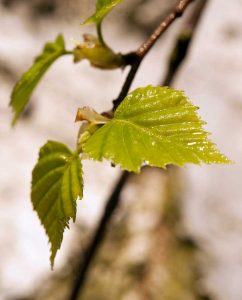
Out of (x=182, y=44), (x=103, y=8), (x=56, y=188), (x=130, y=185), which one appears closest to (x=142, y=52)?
(x=103, y=8)

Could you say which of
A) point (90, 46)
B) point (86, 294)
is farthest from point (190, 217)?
point (90, 46)

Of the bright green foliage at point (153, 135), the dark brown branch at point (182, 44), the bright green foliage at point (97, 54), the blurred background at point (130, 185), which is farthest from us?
the blurred background at point (130, 185)

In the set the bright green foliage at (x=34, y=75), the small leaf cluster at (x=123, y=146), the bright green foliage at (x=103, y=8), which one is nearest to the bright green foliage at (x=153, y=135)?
the small leaf cluster at (x=123, y=146)

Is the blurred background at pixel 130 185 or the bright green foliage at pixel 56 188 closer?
the bright green foliage at pixel 56 188

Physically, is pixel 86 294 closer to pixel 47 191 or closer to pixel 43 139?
pixel 43 139

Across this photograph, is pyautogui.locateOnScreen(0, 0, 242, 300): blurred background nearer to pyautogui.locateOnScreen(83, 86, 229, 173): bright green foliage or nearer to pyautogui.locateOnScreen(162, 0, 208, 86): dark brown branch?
pyautogui.locateOnScreen(162, 0, 208, 86): dark brown branch

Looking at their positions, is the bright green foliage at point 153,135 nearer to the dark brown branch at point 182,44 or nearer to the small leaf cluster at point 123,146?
the small leaf cluster at point 123,146

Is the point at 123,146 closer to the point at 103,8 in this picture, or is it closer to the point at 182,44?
the point at 103,8
